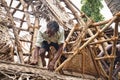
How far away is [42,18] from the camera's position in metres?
8.52

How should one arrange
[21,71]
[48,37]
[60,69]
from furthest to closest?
[48,37] < [60,69] < [21,71]

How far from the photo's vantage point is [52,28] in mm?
5641

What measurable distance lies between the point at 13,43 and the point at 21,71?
2.14 meters

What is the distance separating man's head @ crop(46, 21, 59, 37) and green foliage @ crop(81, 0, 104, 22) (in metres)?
8.51

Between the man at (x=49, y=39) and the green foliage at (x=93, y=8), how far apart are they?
328 inches

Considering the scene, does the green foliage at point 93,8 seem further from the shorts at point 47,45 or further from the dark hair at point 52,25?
the dark hair at point 52,25

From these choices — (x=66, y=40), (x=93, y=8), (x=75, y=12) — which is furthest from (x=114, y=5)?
(x=93, y=8)

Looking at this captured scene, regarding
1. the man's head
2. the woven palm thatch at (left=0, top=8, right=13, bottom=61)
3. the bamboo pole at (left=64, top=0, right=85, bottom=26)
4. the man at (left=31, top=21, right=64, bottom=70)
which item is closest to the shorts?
the man at (left=31, top=21, right=64, bottom=70)

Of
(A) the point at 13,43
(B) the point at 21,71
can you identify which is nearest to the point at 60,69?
(B) the point at 21,71

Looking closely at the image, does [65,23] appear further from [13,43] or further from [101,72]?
[101,72]

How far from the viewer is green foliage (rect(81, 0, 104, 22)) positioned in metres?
14.2

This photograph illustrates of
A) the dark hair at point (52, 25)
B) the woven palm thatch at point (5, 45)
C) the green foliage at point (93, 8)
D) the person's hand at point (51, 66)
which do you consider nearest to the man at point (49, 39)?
the dark hair at point (52, 25)

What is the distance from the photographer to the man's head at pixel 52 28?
5609mm

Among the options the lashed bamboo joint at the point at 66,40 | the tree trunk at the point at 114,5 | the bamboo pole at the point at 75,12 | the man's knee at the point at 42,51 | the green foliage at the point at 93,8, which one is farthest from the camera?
the green foliage at the point at 93,8
